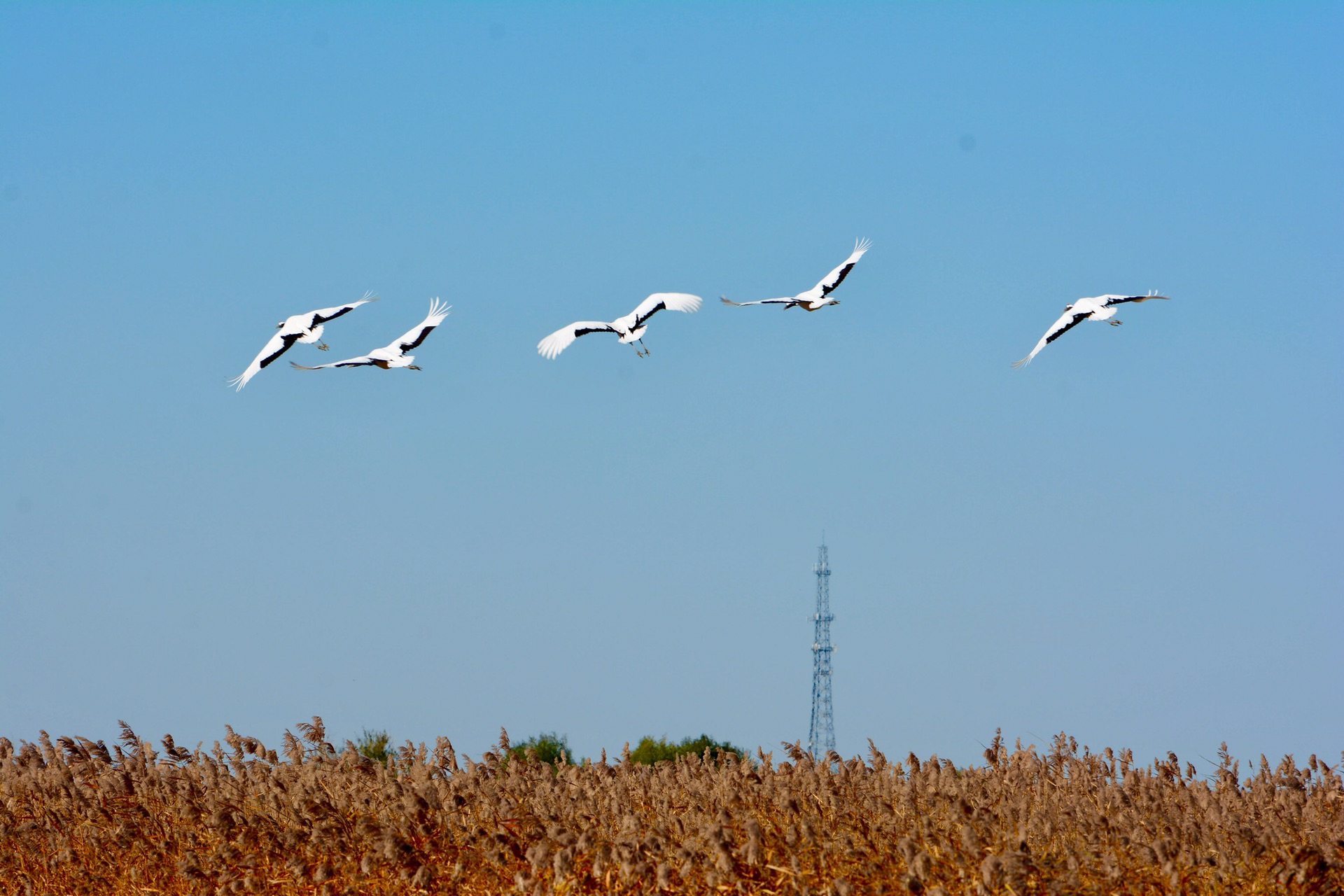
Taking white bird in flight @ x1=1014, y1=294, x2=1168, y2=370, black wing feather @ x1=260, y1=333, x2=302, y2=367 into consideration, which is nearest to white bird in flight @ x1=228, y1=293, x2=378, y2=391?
black wing feather @ x1=260, y1=333, x2=302, y2=367

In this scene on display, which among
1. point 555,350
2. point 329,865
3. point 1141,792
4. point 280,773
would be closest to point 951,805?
point 1141,792

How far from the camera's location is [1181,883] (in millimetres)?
8125

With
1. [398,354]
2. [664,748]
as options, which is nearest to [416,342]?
[398,354]

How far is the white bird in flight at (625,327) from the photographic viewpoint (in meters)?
15.4

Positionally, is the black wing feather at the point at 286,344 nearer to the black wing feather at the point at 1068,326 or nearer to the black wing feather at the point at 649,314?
the black wing feather at the point at 649,314

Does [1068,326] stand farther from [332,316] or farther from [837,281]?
[332,316]

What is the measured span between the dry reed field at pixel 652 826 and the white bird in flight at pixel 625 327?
15.6 feet

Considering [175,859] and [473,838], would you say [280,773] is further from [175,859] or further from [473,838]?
[473,838]

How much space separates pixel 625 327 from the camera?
50.7 feet

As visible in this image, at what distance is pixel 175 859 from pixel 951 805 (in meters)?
5.73

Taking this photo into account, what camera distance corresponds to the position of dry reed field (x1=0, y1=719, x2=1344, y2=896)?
8180 mm

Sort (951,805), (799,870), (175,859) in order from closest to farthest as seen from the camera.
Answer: (799,870) < (951,805) < (175,859)

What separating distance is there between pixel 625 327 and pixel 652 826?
7.23 metres

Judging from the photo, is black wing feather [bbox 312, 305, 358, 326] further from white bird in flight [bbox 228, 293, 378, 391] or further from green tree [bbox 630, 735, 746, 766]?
green tree [bbox 630, 735, 746, 766]
